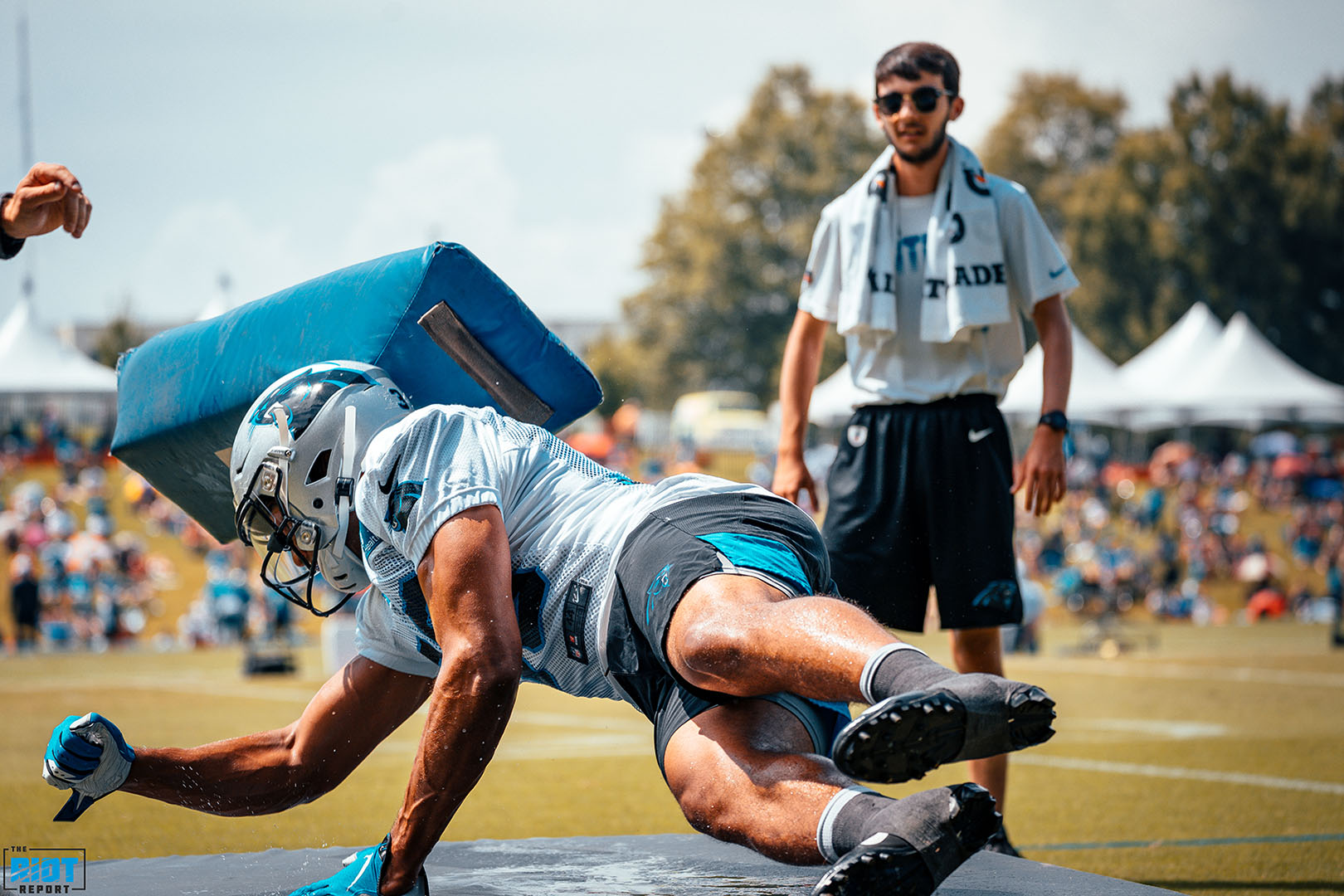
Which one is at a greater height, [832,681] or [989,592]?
[832,681]

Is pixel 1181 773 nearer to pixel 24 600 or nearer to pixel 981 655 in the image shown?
pixel 981 655

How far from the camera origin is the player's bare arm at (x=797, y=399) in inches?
185

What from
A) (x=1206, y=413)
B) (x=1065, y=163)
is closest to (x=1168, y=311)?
(x=1065, y=163)

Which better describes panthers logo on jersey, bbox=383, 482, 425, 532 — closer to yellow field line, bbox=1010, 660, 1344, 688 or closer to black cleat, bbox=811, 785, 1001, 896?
black cleat, bbox=811, 785, 1001, 896

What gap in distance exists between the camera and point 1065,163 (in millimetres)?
57312

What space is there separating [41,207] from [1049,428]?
3044 millimetres

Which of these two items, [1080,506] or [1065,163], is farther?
[1065,163]

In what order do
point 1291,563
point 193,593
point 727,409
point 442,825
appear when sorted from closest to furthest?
point 442,825 < point 193,593 < point 1291,563 < point 727,409

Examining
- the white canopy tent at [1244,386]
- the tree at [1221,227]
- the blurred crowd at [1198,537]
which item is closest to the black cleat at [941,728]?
the blurred crowd at [1198,537]

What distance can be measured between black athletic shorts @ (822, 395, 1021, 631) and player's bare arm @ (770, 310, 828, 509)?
20cm

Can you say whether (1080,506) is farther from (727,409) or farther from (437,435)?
(437,435)

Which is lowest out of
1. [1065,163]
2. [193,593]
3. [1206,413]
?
[193,593]

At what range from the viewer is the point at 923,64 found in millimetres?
4441

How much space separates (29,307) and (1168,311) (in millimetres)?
39484
